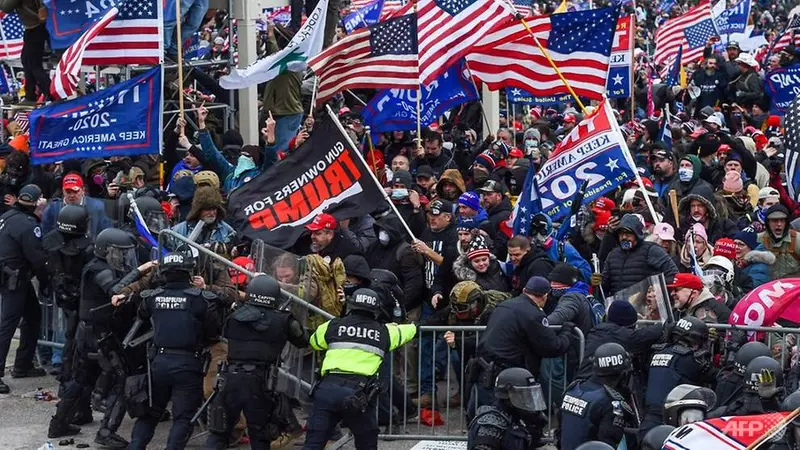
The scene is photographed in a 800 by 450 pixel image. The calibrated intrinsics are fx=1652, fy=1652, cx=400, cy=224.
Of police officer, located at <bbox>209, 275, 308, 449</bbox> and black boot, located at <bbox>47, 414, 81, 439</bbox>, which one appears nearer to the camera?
police officer, located at <bbox>209, 275, 308, 449</bbox>

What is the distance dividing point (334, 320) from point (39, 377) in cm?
452

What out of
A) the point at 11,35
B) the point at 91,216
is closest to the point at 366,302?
the point at 91,216

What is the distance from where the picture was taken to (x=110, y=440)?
1342cm

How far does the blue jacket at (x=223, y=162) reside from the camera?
16.4 m

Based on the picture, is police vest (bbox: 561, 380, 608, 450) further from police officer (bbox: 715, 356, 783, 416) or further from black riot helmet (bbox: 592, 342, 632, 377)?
police officer (bbox: 715, 356, 783, 416)

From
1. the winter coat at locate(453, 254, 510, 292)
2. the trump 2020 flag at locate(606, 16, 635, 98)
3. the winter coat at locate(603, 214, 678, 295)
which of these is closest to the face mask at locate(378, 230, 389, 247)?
the winter coat at locate(453, 254, 510, 292)

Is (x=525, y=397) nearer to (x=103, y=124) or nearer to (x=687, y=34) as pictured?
(x=103, y=124)

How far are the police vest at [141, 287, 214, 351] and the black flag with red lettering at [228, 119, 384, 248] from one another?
186cm

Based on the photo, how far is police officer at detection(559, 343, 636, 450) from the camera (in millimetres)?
10828

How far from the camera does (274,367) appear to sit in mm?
12406

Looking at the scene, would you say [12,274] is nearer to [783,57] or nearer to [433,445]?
[433,445]

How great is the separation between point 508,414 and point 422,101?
309 inches

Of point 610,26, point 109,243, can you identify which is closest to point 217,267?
point 109,243

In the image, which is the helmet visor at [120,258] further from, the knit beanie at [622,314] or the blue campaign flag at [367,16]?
the blue campaign flag at [367,16]
